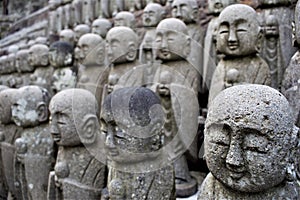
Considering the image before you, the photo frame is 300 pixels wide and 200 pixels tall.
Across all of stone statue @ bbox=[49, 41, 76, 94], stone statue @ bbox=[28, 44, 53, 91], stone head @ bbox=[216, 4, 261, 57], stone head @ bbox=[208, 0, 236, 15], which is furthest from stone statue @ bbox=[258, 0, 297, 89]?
stone statue @ bbox=[28, 44, 53, 91]

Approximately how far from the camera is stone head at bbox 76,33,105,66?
20.9ft

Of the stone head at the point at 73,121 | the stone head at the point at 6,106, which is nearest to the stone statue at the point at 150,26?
the stone head at the point at 6,106

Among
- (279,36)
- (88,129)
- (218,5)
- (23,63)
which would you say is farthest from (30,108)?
(23,63)

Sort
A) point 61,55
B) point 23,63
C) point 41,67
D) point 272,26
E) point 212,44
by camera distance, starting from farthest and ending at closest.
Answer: point 23,63 → point 41,67 → point 61,55 → point 212,44 → point 272,26

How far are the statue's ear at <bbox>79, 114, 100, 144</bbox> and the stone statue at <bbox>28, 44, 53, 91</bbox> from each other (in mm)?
4118

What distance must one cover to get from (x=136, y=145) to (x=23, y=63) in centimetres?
629

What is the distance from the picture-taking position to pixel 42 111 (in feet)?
13.9

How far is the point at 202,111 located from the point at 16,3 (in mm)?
17376

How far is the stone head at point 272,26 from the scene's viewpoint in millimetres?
5047

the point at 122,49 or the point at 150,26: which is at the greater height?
the point at 150,26

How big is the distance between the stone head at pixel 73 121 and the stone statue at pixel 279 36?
256 centimetres

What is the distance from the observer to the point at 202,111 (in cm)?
507

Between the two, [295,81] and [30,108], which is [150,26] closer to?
[30,108]

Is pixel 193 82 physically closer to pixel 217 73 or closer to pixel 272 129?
pixel 217 73
